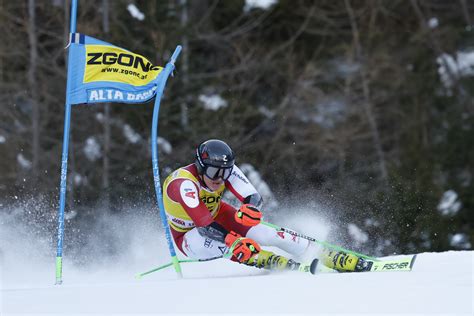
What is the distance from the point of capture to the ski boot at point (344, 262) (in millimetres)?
8492

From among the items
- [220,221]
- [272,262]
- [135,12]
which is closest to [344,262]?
[272,262]

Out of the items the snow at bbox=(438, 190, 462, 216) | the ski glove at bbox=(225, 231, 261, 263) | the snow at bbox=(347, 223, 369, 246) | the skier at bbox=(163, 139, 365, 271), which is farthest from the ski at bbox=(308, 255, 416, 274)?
the snow at bbox=(438, 190, 462, 216)

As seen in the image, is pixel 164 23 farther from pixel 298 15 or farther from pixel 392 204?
pixel 392 204

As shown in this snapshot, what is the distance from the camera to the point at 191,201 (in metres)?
8.80

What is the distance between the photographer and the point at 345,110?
2541cm

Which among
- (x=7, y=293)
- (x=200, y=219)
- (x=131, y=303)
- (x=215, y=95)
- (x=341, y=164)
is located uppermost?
(x=215, y=95)

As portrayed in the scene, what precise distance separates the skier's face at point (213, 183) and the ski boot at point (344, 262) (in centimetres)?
139

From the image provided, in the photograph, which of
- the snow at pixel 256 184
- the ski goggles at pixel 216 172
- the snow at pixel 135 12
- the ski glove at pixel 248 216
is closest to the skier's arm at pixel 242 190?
the ski goggles at pixel 216 172

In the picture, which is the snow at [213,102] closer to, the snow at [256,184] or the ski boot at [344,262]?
the snow at [256,184]

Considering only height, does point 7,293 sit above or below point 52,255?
below

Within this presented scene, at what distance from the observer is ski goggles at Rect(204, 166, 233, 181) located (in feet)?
29.9

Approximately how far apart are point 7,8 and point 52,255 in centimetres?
1186

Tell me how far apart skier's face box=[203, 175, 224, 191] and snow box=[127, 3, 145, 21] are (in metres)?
12.9

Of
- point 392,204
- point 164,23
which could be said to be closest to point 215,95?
point 164,23
